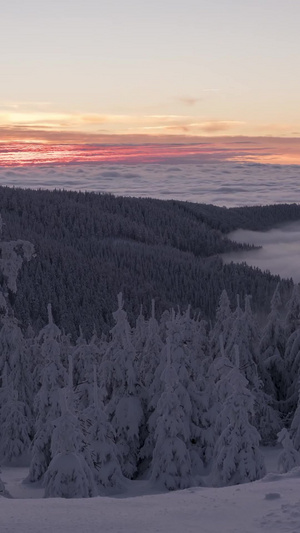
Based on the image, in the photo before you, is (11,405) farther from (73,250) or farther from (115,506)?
(73,250)

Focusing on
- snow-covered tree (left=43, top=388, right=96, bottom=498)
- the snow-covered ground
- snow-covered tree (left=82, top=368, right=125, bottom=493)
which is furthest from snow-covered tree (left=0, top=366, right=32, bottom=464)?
the snow-covered ground

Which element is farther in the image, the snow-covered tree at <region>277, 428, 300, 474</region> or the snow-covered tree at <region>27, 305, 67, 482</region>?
the snow-covered tree at <region>27, 305, 67, 482</region>

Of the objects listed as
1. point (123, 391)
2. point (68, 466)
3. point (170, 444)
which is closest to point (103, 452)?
point (170, 444)

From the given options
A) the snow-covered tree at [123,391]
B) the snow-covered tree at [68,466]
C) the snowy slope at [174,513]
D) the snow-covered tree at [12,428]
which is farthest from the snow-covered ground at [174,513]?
the snow-covered tree at [12,428]

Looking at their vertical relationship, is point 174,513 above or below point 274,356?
above

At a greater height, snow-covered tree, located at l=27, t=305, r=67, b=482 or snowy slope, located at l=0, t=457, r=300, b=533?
snowy slope, located at l=0, t=457, r=300, b=533

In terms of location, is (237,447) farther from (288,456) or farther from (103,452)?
(103,452)

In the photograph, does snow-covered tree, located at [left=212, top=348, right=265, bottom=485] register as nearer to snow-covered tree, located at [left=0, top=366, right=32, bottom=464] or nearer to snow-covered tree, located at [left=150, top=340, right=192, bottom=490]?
snow-covered tree, located at [left=150, top=340, right=192, bottom=490]

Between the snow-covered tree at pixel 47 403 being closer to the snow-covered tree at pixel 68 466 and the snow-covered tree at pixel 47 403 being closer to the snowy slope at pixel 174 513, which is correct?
the snow-covered tree at pixel 68 466
